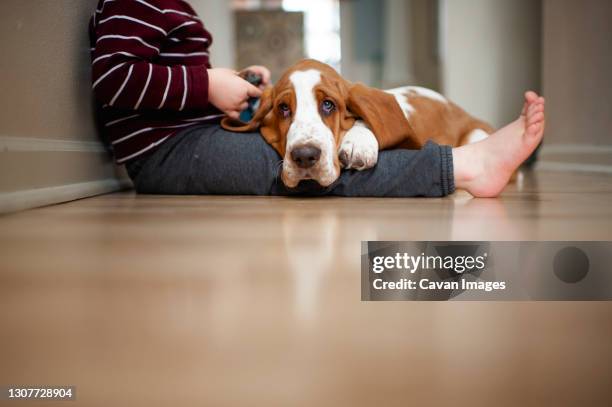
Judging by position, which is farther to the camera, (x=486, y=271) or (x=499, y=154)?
(x=499, y=154)

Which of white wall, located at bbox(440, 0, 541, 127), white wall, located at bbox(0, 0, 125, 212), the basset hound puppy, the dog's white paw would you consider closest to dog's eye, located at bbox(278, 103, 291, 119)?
the basset hound puppy

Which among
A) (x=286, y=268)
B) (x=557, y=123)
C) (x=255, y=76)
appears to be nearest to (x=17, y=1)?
(x=255, y=76)

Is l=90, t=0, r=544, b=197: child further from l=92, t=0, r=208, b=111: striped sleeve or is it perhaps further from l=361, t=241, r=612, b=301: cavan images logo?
l=361, t=241, r=612, b=301: cavan images logo

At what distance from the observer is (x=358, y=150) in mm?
1190

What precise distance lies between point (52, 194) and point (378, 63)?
5422 millimetres

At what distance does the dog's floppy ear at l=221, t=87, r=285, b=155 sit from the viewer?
4.17 ft

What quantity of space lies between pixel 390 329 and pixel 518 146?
748mm

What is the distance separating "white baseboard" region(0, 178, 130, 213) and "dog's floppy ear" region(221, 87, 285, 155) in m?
0.39

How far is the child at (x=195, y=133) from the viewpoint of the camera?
120cm

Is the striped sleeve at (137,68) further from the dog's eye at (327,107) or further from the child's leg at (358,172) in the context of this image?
the dog's eye at (327,107)

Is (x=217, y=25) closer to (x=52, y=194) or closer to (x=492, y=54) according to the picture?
(x=492, y=54)

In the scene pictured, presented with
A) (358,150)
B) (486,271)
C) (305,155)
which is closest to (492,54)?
(358,150)

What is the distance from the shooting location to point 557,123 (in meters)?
2.73

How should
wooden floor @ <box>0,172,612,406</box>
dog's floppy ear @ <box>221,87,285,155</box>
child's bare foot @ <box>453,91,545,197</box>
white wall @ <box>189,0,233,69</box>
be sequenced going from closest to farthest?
wooden floor @ <box>0,172,612,406</box> < child's bare foot @ <box>453,91,545,197</box> < dog's floppy ear @ <box>221,87,285,155</box> < white wall @ <box>189,0,233,69</box>
